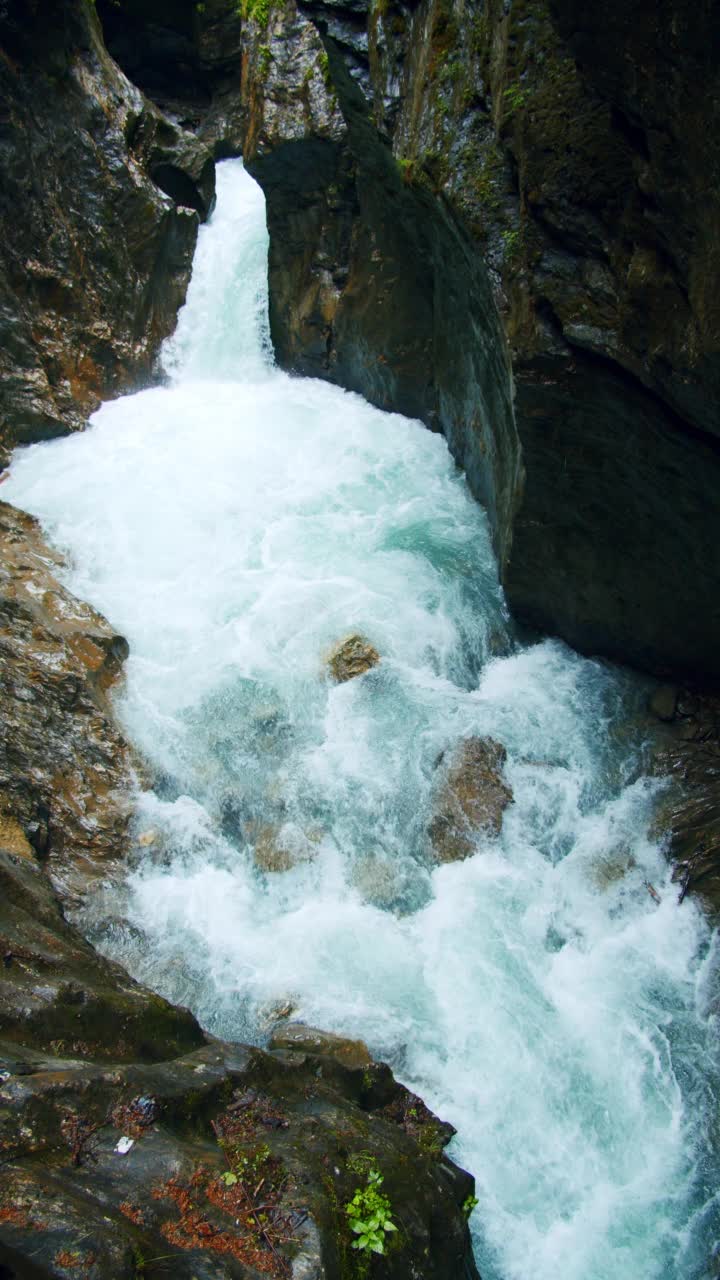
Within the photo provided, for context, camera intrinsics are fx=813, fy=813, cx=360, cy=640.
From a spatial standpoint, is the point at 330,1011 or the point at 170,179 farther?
the point at 170,179

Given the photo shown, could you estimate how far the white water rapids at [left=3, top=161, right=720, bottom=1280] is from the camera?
14.9 feet

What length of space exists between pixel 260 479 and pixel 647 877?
6.22m

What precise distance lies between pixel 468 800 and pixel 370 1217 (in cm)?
329

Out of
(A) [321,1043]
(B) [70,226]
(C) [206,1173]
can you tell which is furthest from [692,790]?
(B) [70,226]

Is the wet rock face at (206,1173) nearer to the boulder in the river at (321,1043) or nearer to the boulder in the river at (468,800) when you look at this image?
the boulder in the river at (321,1043)

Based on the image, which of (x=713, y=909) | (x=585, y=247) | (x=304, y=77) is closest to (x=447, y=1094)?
(x=713, y=909)

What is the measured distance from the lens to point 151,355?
1166 cm

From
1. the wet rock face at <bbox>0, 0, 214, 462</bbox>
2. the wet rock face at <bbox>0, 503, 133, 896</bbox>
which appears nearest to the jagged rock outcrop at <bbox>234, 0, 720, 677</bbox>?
the wet rock face at <bbox>0, 0, 214, 462</bbox>

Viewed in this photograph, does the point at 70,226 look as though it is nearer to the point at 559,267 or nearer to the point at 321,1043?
the point at 559,267

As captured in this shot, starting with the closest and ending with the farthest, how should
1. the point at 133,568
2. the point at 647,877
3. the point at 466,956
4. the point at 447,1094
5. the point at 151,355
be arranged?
the point at 447,1094
the point at 466,956
the point at 647,877
the point at 133,568
the point at 151,355

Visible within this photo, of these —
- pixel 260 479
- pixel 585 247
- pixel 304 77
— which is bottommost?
pixel 260 479

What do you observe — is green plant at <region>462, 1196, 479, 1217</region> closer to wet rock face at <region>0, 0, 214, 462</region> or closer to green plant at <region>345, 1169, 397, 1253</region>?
green plant at <region>345, 1169, 397, 1253</region>

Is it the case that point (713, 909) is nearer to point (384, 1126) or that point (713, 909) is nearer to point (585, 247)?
point (384, 1126)

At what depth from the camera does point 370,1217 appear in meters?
3.13
